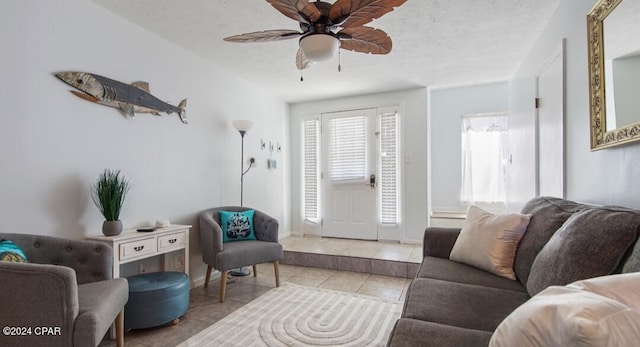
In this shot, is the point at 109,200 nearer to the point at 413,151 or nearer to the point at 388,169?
the point at 388,169

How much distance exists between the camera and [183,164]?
302 cm

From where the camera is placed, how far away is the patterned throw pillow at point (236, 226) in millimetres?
3146

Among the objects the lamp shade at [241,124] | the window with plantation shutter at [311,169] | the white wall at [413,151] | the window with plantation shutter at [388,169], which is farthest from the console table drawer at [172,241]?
the white wall at [413,151]

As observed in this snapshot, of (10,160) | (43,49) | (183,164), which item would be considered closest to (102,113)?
(43,49)

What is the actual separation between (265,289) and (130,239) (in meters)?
1.37

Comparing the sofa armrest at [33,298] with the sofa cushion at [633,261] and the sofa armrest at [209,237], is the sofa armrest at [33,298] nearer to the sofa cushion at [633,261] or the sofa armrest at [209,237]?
the sofa armrest at [209,237]

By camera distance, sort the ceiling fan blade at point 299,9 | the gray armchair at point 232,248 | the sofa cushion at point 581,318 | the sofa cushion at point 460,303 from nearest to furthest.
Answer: the sofa cushion at point 581,318
the sofa cushion at point 460,303
the ceiling fan blade at point 299,9
the gray armchair at point 232,248

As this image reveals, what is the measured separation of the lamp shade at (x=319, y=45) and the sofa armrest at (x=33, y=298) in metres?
1.57

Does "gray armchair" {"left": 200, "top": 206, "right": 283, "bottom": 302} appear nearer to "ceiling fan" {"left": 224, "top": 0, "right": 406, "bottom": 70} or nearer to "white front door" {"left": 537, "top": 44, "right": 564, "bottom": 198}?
"ceiling fan" {"left": 224, "top": 0, "right": 406, "bottom": 70}

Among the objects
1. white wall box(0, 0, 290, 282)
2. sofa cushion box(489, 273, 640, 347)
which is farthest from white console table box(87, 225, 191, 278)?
sofa cushion box(489, 273, 640, 347)

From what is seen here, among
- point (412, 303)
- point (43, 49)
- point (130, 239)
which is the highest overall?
point (43, 49)

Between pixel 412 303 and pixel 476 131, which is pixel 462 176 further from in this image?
pixel 412 303

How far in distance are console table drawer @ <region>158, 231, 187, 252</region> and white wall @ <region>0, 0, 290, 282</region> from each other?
0.32 m

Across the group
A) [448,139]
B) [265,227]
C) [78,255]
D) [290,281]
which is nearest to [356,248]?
[290,281]
